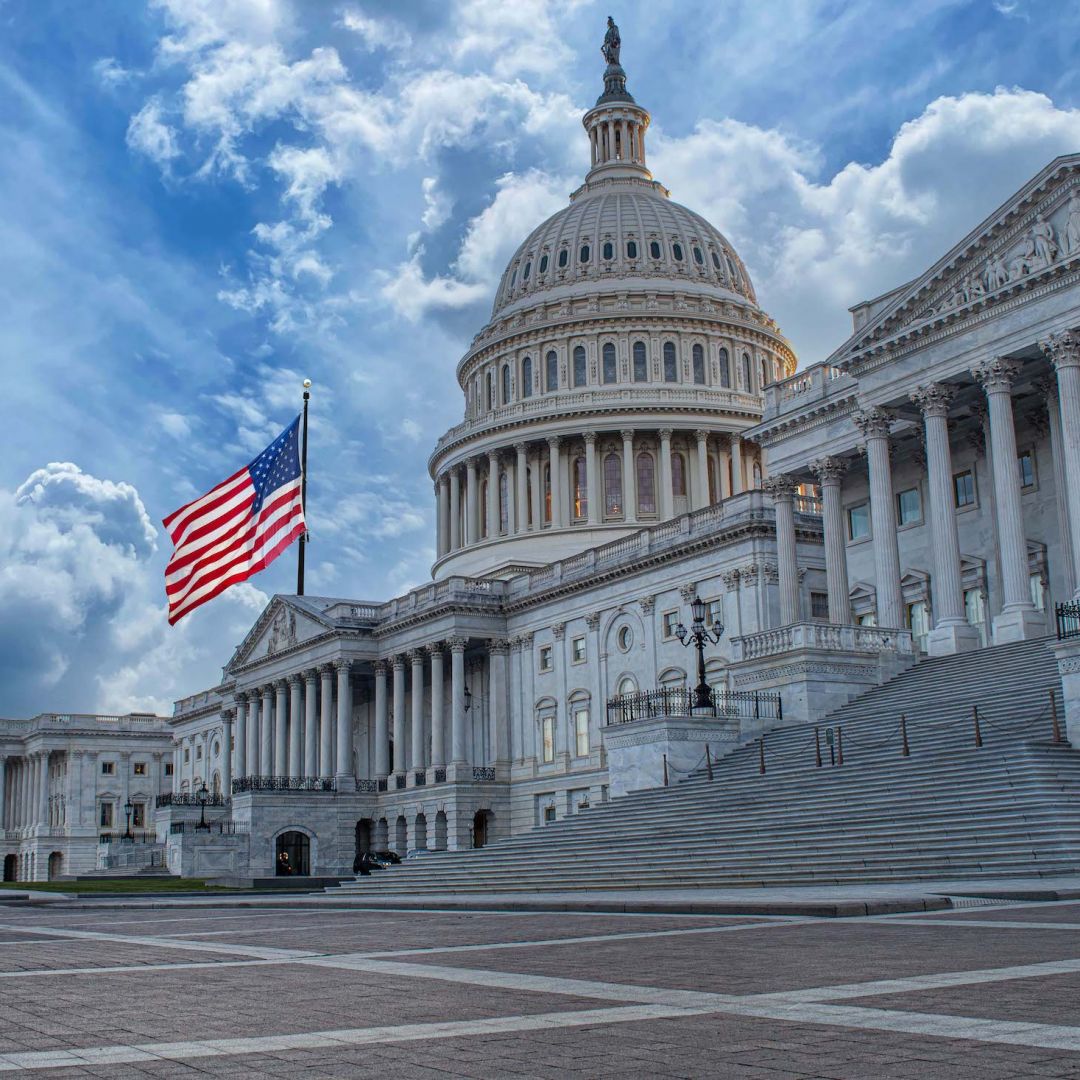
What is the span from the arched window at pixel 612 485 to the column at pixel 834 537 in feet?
141

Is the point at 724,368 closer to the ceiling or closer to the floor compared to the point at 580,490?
closer to the ceiling

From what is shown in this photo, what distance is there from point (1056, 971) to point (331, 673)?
8436 cm

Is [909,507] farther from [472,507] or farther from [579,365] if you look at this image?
[472,507]

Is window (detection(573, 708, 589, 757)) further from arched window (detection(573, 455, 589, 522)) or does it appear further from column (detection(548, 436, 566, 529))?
arched window (detection(573, 455, 589, 522))

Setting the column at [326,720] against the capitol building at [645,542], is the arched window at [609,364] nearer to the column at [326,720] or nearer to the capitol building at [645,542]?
the capitol building at [645,542]

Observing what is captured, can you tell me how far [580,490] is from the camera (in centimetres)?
10338

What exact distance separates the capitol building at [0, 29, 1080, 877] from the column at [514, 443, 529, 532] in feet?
1.16

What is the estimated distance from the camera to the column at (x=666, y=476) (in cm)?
9962

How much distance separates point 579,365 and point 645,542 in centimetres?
3608

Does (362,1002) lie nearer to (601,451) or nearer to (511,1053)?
(511,1053)

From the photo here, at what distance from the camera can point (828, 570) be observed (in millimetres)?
A: 57062

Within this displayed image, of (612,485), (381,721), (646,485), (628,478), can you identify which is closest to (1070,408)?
(381,721)

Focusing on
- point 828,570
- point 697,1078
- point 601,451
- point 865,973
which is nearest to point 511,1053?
point 697,1078

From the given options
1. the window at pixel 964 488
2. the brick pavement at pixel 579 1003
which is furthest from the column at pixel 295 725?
the brick pavement at pixel 579 1003
